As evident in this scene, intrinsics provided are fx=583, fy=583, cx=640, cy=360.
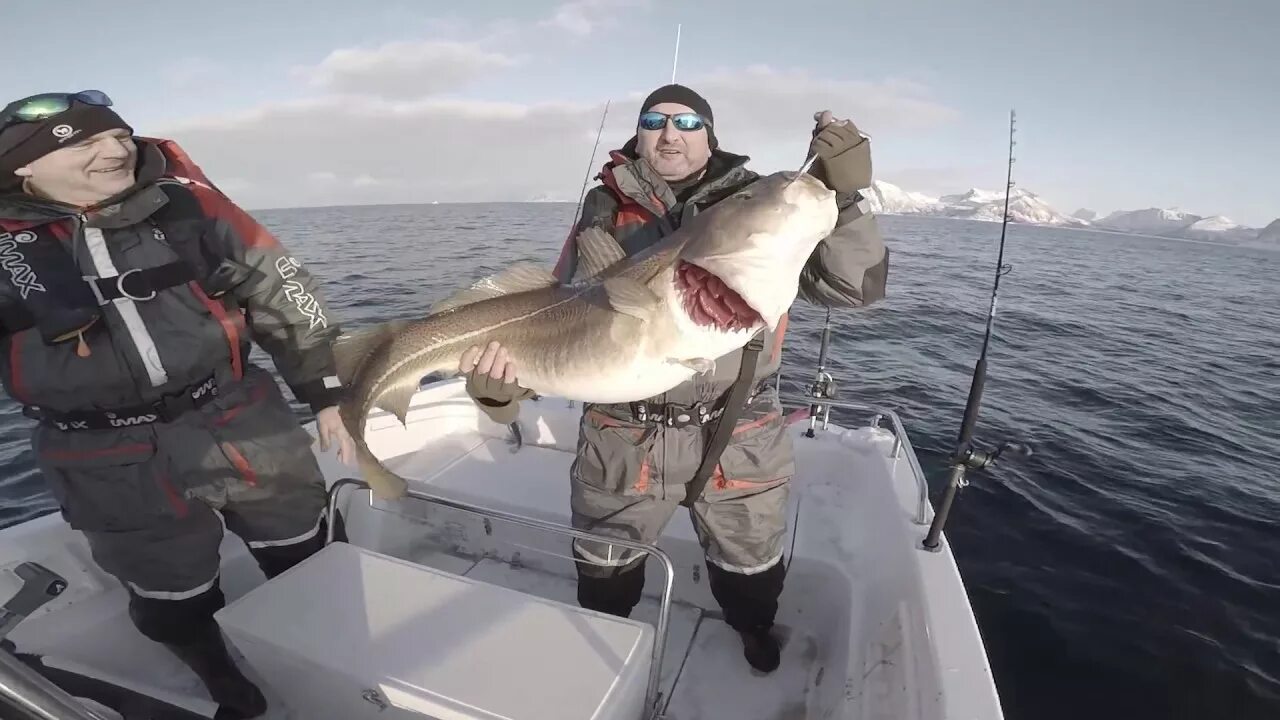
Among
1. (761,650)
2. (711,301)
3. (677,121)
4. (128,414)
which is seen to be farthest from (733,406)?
(128,414)

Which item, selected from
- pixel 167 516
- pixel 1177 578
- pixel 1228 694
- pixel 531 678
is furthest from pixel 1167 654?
pixel 167 516

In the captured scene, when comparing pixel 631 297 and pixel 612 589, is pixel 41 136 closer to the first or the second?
pixel 631 297

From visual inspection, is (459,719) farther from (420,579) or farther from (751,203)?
(751,203)

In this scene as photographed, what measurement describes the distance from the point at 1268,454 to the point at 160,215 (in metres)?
14.7

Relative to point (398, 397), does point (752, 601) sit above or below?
below

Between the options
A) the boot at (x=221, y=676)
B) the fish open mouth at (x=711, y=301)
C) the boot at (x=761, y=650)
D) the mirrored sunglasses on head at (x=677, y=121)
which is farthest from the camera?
the boot at (x=761, y=650)

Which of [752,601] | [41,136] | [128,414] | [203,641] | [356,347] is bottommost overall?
[203,641]

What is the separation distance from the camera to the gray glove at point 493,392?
286 cm

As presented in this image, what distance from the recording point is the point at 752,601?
134 inches

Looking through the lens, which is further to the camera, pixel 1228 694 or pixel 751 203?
pixel 1228 694

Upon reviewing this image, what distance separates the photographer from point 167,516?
3008 mm

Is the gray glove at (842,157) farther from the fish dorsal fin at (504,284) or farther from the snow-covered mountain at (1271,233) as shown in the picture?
the snow-covered mountain at (1271,233)

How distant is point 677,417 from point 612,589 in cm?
117

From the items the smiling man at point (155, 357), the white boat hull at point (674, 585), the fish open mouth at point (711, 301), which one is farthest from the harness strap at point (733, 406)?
the smiling man at point (155, 357)
